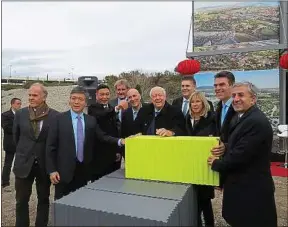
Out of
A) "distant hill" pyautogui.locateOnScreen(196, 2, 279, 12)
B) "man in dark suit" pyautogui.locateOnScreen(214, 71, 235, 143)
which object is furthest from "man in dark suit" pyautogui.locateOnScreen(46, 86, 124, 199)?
"distant hill" pyautogui.locateOnScreen(196, 2, 279, 12)

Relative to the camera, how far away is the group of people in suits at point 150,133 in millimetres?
1640

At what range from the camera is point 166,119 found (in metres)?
2.27

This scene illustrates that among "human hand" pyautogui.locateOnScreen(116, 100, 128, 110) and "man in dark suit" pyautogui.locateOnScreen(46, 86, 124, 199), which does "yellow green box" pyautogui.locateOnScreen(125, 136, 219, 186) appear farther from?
"human hand" pyautogui.locateOnScreen(116, 100, 128, 110)

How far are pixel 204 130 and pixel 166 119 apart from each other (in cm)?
30

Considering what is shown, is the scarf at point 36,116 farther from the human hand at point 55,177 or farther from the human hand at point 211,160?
the human hand at point 211,160

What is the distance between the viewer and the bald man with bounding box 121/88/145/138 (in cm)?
267

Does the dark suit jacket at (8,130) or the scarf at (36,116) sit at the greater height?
the scarf at (36,116)

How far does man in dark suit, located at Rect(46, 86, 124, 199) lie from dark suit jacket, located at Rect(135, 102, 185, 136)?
0.27 m

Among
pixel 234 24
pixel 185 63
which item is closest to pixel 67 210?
pixel 185 63

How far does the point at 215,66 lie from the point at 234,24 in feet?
3.25

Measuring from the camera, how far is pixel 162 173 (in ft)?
5.74

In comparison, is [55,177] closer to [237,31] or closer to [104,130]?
[104,130]

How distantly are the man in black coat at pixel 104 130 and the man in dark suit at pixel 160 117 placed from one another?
35 centimetres

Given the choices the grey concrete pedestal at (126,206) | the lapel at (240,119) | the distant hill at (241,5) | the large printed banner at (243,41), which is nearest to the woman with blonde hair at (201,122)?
the lapel at (240,119)
